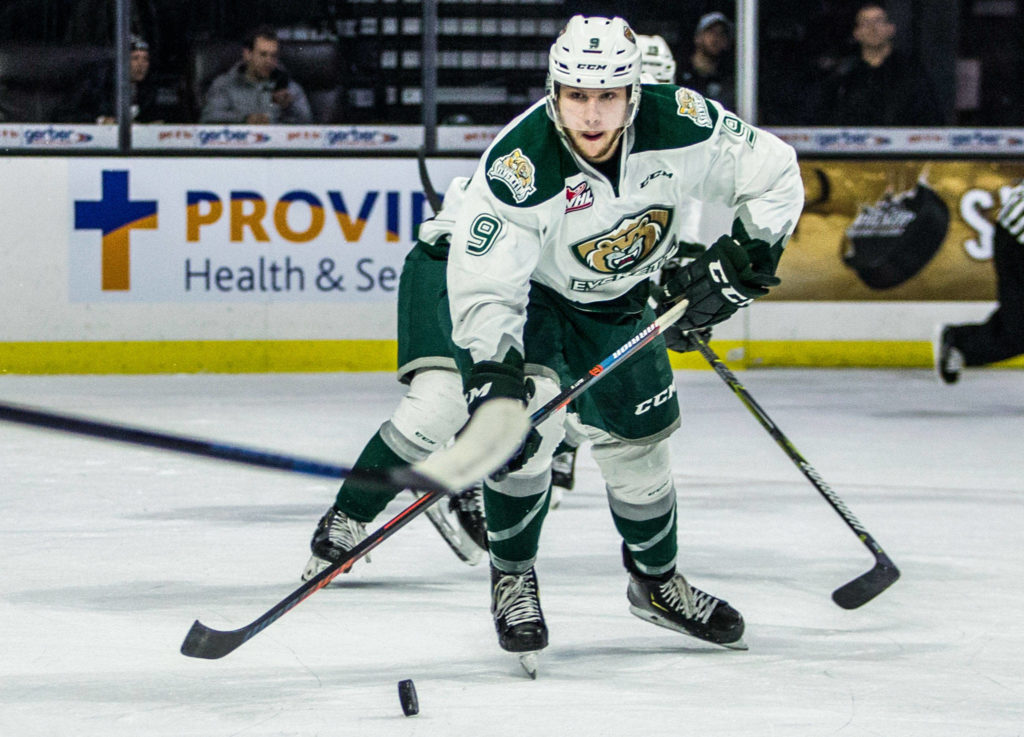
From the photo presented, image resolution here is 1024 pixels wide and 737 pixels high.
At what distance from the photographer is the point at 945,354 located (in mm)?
6402

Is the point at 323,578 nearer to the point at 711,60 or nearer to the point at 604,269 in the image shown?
the point at 604,269

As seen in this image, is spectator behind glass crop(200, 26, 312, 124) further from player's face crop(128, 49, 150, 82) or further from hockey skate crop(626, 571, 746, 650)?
hockey skate crop(626, 571, 746, 650)

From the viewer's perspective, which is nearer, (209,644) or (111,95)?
(209,644)

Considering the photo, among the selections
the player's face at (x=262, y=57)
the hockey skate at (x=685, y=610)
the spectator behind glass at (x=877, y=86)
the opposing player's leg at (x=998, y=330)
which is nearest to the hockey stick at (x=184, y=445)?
the hockey skate at (x=685, y=610)

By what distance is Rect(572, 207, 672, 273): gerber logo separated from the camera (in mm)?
2680

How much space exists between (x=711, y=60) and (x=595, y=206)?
16.2 ft

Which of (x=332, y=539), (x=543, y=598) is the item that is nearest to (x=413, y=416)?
(x=332, y=539)

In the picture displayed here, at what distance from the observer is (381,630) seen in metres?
2.91

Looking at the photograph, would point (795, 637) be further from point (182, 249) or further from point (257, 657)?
point (182, 249)

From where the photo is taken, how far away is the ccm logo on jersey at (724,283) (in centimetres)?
278

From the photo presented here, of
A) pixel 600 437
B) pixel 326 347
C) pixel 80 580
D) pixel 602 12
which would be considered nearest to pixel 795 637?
pixel 600 437

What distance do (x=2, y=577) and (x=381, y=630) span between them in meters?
0.89

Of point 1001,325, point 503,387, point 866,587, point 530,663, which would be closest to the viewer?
point 503,387

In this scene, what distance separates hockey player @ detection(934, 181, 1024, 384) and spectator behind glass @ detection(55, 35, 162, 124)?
11.1ft
